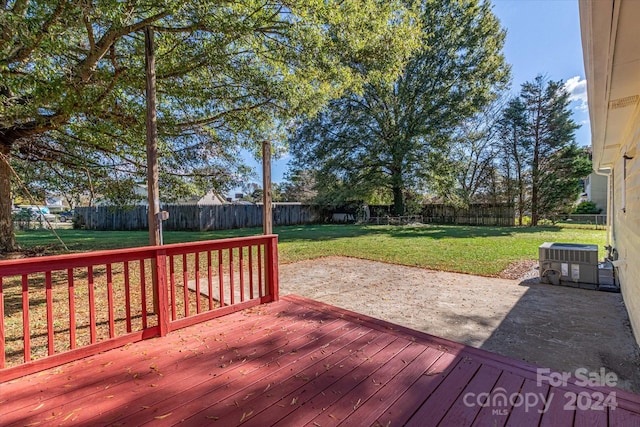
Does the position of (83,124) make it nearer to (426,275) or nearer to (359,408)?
(359,408)

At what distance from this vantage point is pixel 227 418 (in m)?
1.61

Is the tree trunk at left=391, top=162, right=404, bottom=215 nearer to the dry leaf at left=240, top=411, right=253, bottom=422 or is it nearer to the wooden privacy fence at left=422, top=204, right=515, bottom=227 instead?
the wooden privacy fence at left=422, top=204, right=515, bottom=227

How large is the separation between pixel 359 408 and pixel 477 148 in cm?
2007

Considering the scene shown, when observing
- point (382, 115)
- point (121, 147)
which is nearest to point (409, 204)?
point (382, 115)

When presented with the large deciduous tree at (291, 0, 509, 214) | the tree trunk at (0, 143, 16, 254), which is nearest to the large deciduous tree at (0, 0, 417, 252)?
the tree trunk at (0, 143, 16, 254)

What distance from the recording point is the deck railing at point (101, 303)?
211 centimetres

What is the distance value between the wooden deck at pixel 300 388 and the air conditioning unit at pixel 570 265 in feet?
10.6

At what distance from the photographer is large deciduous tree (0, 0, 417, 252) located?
10.9 feet

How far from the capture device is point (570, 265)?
4453 mm

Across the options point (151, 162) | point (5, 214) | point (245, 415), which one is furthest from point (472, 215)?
point (5, 214)

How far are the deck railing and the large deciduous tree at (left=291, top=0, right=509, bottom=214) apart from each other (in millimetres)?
11991

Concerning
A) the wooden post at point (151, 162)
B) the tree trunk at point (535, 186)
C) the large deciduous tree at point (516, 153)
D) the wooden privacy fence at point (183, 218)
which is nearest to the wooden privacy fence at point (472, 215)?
the large deciduous tree at point (516, 153)

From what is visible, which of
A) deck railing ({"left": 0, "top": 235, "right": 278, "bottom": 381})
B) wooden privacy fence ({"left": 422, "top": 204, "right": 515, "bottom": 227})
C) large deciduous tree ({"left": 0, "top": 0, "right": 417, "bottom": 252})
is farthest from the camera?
wooden privacy fence ({"left": 422, "top": 204, "right": 515, "bottom": 227})

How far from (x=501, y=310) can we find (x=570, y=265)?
1.88m
